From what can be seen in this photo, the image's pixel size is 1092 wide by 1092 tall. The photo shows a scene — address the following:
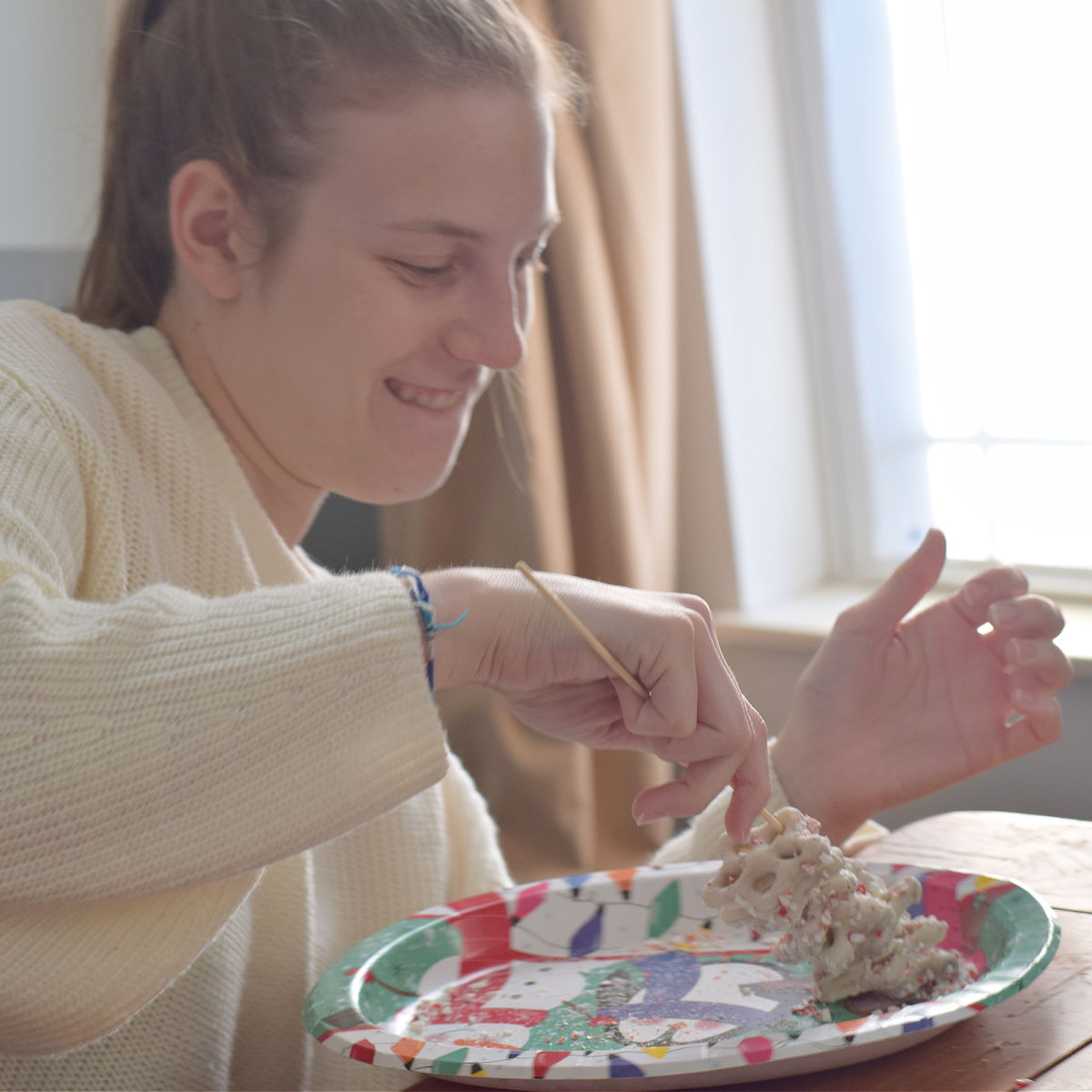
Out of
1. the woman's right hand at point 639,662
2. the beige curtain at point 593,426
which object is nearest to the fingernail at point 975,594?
the woman's right hand at point 639,662

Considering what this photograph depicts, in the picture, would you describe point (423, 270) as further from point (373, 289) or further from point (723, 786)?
point (723, 786)

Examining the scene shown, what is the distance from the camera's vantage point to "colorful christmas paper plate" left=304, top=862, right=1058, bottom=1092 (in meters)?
0.63

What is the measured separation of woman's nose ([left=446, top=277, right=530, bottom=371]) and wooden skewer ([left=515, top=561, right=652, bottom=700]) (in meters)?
0.34

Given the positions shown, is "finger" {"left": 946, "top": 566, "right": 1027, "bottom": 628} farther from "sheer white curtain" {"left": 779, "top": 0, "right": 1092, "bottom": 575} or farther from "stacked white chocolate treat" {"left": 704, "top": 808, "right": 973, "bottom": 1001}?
"sheer white curtain" {"left": 779, "top": 0, "right": 1092, "bottom": 575}

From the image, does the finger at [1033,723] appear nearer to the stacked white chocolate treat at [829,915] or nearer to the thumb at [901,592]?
the thumb at [901,592]

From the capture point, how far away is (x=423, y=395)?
1142 millimetres

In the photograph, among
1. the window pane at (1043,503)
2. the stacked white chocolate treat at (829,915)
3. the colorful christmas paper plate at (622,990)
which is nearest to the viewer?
the colorful christmas paper plate at (622,990)

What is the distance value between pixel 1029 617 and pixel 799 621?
90 centimetres

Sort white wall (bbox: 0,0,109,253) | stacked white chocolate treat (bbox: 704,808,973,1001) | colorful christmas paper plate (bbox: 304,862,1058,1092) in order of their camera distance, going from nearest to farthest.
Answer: colorful christmas paper plate (bbox: 304,862,1058,1092)
stacked white chocolate treat (bbox: 704,808,973,1001)
white wall (bbox: 0,0,109,253)

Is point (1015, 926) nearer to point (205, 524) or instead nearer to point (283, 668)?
point (283, 668)

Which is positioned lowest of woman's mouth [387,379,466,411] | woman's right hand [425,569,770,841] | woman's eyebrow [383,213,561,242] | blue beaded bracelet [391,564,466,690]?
woman's right hand [425,569,770,841]

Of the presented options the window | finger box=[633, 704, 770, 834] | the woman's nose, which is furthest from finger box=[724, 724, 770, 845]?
the window

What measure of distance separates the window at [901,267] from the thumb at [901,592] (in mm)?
951

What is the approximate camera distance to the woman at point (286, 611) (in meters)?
0.72
